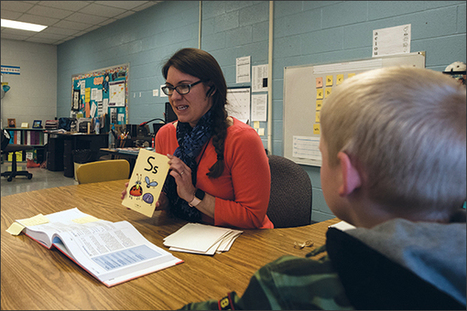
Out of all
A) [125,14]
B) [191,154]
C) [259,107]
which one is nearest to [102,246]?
[191,154]

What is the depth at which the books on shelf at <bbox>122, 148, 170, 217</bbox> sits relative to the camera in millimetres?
1016

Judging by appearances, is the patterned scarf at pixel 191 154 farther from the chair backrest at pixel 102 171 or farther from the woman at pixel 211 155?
the chair backrest at pixel 102 171

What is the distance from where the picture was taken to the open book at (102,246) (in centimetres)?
74

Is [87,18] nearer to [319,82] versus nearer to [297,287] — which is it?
[319,82]

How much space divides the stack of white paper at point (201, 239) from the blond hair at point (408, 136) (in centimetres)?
56

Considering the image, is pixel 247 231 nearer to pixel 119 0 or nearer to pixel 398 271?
pixel 398 271

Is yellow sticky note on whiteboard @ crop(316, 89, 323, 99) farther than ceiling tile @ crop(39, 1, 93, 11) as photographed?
No

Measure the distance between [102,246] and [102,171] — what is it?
3.53 feet

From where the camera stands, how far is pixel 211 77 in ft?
4.14

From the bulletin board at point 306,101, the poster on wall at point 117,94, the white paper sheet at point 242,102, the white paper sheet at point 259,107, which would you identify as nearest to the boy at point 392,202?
the bulletin board at point 306,101

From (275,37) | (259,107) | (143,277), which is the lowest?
(143,277)

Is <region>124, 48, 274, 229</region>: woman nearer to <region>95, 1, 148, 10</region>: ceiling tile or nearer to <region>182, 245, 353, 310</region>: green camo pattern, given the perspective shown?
<region>182, 245, 353, 310</region>: green camo pattern

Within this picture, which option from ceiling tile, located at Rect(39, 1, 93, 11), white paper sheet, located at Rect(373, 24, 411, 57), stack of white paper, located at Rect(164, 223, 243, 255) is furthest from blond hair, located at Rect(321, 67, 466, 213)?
ceiling tile, located at Rect(39, 1, 93, 11)

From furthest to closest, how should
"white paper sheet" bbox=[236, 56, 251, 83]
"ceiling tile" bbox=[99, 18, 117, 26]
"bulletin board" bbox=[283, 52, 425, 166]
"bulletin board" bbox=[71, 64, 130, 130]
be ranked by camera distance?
"bulletin board" bbox=[71, 64, 130, 130], "ceiling tile" bbox=[99, 18, 117, 26], "white paper sheet" bbox=[236, 56, 251, 83], "bulletin board" bbox=[283, 52, 425, 166]
